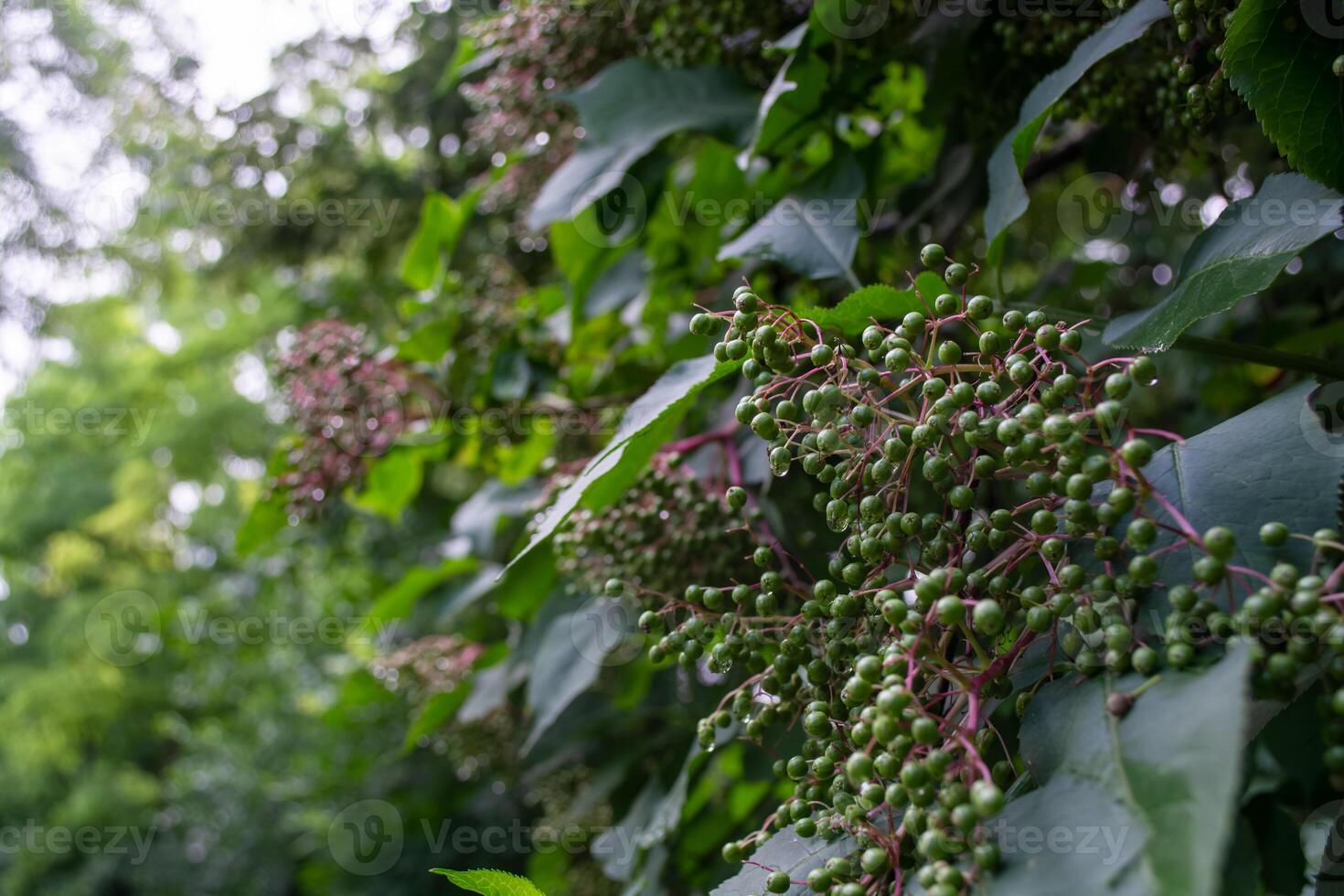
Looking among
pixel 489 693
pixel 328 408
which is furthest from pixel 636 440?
pixel 489 693

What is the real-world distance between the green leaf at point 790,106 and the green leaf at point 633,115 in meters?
0.08

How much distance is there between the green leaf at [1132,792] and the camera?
0.56 metres

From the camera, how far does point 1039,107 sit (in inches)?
47.3

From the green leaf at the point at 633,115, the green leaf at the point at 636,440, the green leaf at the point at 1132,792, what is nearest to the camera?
the green leaf at the point at 1132,792

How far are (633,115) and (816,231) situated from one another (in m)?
0.39

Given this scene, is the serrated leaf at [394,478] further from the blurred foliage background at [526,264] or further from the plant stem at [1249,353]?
the plant stem at [1249,353]

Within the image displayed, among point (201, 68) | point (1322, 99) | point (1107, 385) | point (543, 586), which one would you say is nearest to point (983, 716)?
point (1107, 385)

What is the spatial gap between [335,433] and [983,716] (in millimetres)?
1425

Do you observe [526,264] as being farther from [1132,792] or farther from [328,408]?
[1132,792]

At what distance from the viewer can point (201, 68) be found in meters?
4.57

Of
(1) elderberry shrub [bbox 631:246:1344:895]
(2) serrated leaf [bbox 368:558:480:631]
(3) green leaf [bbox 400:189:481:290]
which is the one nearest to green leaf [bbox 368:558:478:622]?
(2) serrated leaf [bbox 368:558:480:631]

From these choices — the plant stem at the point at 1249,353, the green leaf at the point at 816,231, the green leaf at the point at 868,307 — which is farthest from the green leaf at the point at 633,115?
the plant stem at the point at 1249,353

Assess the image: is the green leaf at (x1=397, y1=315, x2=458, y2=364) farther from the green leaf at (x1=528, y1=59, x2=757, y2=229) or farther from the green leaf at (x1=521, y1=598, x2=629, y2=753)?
the green leaf at (x1=521, y1=598, x2=629, y2=753)

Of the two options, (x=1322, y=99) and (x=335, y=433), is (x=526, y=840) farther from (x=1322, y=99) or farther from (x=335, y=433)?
(x=1322, y=99)
